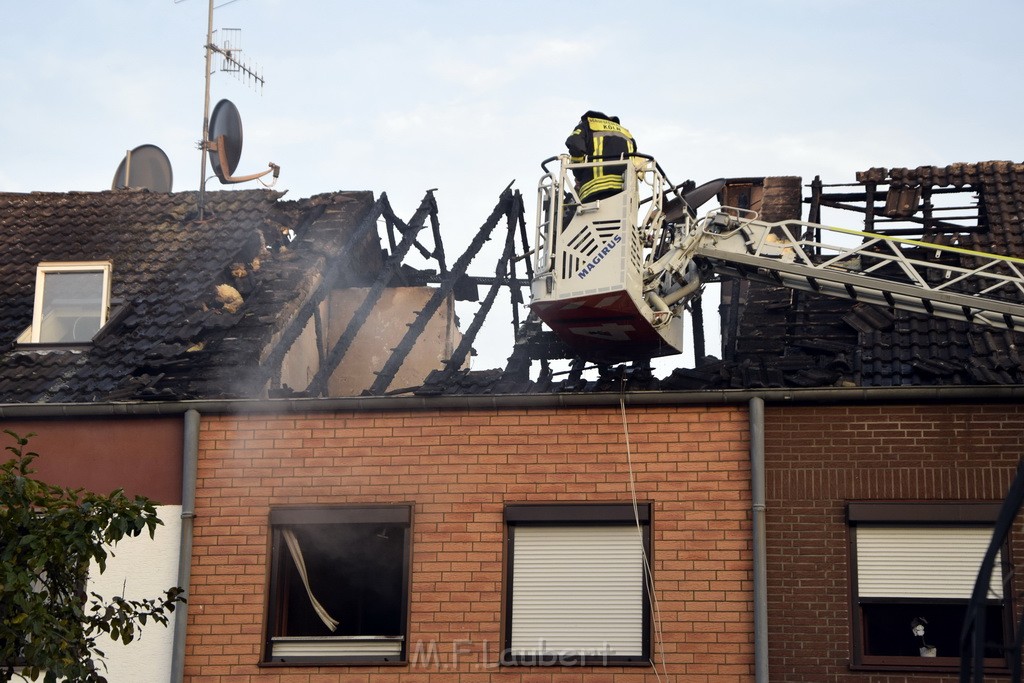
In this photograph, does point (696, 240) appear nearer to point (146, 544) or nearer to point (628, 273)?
point (628, 273)

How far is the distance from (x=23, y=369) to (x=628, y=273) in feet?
21.1

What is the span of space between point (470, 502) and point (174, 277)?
5980mm

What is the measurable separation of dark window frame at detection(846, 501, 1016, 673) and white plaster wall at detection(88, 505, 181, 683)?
228 inches

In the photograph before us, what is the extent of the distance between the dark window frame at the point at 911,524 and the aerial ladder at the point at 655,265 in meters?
2.06

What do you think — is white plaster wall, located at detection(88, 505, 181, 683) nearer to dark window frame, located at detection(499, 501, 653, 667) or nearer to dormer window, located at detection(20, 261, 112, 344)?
dark window frame, located at detection(499, 501, 653, 667)

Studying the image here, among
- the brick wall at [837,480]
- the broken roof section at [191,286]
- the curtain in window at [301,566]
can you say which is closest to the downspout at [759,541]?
the brick wall at [837,480]

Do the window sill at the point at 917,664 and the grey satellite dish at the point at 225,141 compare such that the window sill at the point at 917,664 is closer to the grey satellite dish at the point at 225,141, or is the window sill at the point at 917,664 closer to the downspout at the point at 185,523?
the downspout at the point at 185,523

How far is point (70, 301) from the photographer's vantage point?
17.1 metres

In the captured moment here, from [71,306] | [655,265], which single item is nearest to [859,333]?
[655,265]

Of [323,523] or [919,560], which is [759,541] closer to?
[919,560]

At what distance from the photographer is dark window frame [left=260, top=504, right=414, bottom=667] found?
13.0 metres

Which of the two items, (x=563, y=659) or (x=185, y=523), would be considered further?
(x=185, y=523)

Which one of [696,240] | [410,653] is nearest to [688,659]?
[410,653]

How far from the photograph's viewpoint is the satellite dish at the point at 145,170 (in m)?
22.3
